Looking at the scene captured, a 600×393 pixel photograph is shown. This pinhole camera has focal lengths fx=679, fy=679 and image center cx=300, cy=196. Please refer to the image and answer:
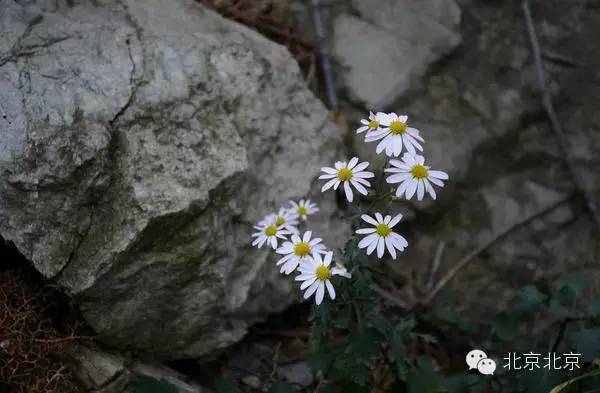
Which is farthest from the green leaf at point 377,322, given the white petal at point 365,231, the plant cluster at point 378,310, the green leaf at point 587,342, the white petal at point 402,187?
the green leaf at point 587,342

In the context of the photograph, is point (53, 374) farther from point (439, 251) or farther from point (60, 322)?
point (439, 251)

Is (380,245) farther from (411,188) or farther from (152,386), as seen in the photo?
(152,386)

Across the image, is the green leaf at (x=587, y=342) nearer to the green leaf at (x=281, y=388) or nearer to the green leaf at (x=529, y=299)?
the green leaf at (x=529, y=299)

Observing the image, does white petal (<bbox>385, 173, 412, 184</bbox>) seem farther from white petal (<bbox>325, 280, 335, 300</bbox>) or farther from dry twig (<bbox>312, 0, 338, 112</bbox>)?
dry twig (<bbox>312, 0, 338, 112</bbox>)

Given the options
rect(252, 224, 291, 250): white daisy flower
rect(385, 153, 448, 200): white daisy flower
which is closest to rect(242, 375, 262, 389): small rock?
rect(252, 224, 291, 250): white daisy flower

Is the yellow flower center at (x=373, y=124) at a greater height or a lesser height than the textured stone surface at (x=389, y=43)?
lesser

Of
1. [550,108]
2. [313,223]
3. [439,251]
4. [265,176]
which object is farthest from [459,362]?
[550,108]
